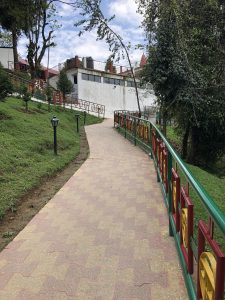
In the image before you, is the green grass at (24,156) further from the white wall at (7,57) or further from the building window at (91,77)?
the building window at (91,77)

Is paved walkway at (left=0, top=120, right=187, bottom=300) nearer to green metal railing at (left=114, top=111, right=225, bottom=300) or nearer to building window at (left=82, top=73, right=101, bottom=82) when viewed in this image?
green metal railing at (left=114, top=111, right=225, bottom=300)

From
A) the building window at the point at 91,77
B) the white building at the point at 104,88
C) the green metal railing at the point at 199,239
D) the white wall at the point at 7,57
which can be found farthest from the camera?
the building window at the point at 91,77

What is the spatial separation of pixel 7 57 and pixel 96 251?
34.8m

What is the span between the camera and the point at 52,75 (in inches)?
1721

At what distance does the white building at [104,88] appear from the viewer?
1438 inches

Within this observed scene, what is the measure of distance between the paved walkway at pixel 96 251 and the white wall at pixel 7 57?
31.0 meters

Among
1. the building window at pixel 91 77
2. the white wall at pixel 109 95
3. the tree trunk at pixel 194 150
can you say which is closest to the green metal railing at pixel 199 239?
the tree trunk at pixel 194 150

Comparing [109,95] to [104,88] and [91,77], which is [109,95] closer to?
[104,88]

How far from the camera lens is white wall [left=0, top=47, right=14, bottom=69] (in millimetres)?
35750

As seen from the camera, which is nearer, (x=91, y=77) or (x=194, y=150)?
(x=194, y=150)

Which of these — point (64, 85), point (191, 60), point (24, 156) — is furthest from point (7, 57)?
point (24, 156)

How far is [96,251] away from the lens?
4.41m

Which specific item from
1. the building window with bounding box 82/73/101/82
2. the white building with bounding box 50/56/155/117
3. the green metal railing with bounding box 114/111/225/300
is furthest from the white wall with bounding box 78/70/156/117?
the green metal railing with bounding box 114/111/225/300

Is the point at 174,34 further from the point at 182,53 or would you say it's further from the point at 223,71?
the point at 223,71
